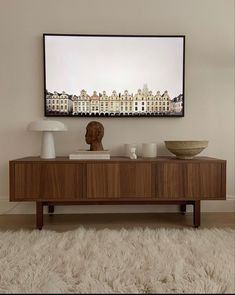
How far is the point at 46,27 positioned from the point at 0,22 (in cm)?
41

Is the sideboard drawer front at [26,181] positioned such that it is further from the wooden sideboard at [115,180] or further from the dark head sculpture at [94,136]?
the dark head sculpture at [94,136]

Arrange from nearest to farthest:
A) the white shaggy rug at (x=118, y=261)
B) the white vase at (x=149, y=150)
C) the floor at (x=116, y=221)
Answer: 1. the white shaggy rug at (x=118, y=261)
2. the floor at (x=116, y=221)
3. the white vase at (x=149, y=150)

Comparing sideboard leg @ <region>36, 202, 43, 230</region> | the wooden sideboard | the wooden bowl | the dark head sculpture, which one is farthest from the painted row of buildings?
sideboard leg @ <region>36, 202, 43, 230</region>

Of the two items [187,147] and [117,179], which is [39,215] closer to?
[117,179]

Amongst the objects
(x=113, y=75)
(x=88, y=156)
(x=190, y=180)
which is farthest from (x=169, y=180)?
A: (x=113, y=75)

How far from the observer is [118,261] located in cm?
145

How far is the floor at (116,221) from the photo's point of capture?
2.15 meters

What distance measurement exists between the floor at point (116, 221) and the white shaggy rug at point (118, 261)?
0.66 feet

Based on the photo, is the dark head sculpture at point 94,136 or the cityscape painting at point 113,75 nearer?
the dark head sculpture at point 94,136

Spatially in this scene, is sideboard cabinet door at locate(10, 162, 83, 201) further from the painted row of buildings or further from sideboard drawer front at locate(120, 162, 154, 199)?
the painted row of buildings

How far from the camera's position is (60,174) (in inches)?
81.3

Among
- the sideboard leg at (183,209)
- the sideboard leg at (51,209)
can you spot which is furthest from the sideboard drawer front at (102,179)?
the sideboard leg at (183,209)

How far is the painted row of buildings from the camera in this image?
245 centimetres

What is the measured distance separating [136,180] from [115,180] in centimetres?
16
